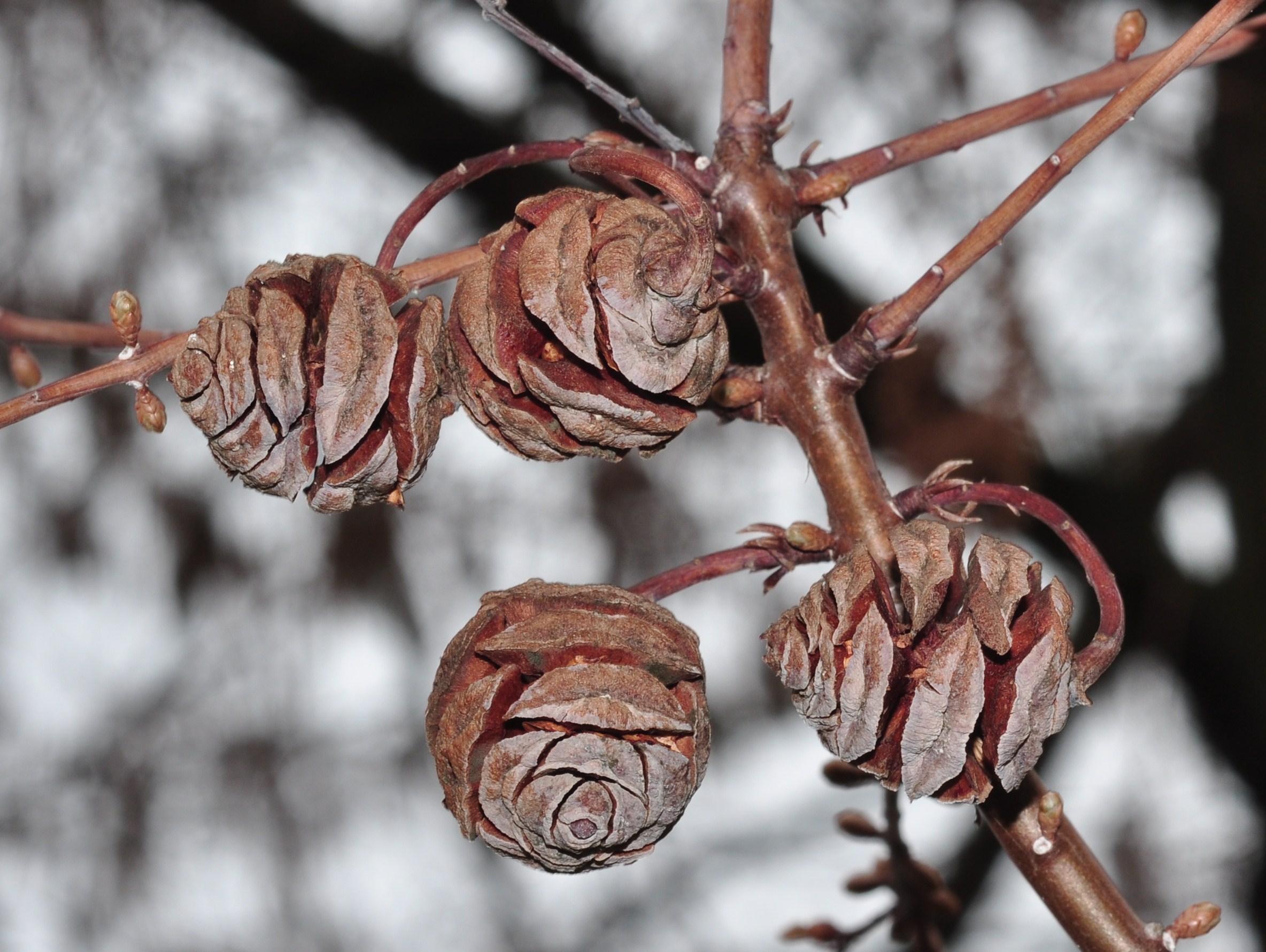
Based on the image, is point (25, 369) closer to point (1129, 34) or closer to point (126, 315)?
point (126, 315)

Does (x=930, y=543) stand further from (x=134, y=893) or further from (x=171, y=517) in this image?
(x=134, y=893)

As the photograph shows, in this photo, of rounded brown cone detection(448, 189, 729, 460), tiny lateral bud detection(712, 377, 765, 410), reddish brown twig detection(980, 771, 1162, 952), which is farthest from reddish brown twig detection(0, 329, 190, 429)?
reddish brown twig detection(980, 771, 1162, 952)

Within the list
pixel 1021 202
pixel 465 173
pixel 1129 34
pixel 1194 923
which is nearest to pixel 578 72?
pixel 465 173

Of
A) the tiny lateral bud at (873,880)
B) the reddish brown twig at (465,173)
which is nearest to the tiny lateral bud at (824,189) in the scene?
the reddish brown twig at (465,173)

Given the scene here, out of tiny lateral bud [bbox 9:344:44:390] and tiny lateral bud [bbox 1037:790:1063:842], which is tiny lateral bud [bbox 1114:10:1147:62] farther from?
tiny lateral bud [bbox 9:344:44:390]

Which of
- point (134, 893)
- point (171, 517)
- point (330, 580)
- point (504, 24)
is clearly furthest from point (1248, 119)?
point (134, 893)

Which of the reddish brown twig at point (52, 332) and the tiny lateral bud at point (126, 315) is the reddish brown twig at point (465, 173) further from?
the reddish brown twig at point (52, 332)
